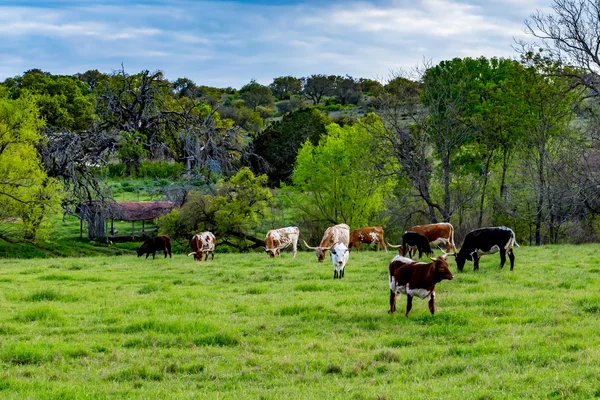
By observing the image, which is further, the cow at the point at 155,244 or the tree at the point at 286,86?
the tree at the point at 286,86

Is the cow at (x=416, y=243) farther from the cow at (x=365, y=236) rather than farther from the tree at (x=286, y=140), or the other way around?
the tree at (x=286, y=140)

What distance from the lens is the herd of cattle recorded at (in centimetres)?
1190

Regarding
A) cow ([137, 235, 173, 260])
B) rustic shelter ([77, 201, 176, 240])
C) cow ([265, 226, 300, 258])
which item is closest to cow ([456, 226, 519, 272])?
cow ([265, 226, 300, 258])

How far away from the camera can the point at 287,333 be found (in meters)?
11.4

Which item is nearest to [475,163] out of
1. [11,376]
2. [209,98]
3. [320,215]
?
[320,215]

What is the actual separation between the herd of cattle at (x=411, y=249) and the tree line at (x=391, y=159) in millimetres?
11375

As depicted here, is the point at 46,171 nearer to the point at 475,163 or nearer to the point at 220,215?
the point at 220,215

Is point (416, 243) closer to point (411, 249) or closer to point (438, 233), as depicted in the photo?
point (411, 249)

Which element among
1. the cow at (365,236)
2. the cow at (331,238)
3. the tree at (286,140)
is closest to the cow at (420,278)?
the cow at (331,238)

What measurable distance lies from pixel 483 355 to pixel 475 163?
38.3 metres

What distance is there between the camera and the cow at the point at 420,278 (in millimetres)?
11766

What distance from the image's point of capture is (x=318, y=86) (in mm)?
146000

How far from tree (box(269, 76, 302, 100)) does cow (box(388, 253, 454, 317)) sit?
14632cm

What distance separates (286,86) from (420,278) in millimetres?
149617
